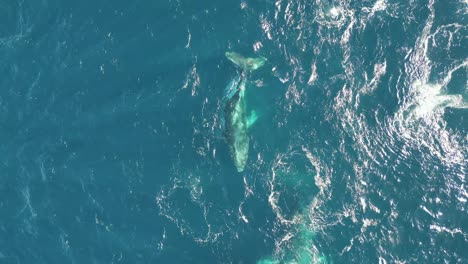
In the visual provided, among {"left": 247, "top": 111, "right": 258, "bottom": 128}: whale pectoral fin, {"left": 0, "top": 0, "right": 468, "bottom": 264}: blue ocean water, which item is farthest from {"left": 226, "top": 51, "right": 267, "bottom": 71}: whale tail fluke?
{"left": 247, "top": 111, "right": 258, "bottom": 128}: whale pectoral fin

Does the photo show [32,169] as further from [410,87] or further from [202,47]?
[410,87]

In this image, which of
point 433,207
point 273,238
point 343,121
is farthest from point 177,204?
point 433,207

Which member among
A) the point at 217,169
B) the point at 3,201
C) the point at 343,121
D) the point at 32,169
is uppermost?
the point at 343,121

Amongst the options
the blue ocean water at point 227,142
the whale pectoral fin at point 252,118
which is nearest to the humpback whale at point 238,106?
the whale pectoral fin at point 252,118

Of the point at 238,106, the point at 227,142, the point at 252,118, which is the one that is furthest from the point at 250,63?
the point at 227,142

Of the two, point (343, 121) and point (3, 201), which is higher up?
point (343, 121)
